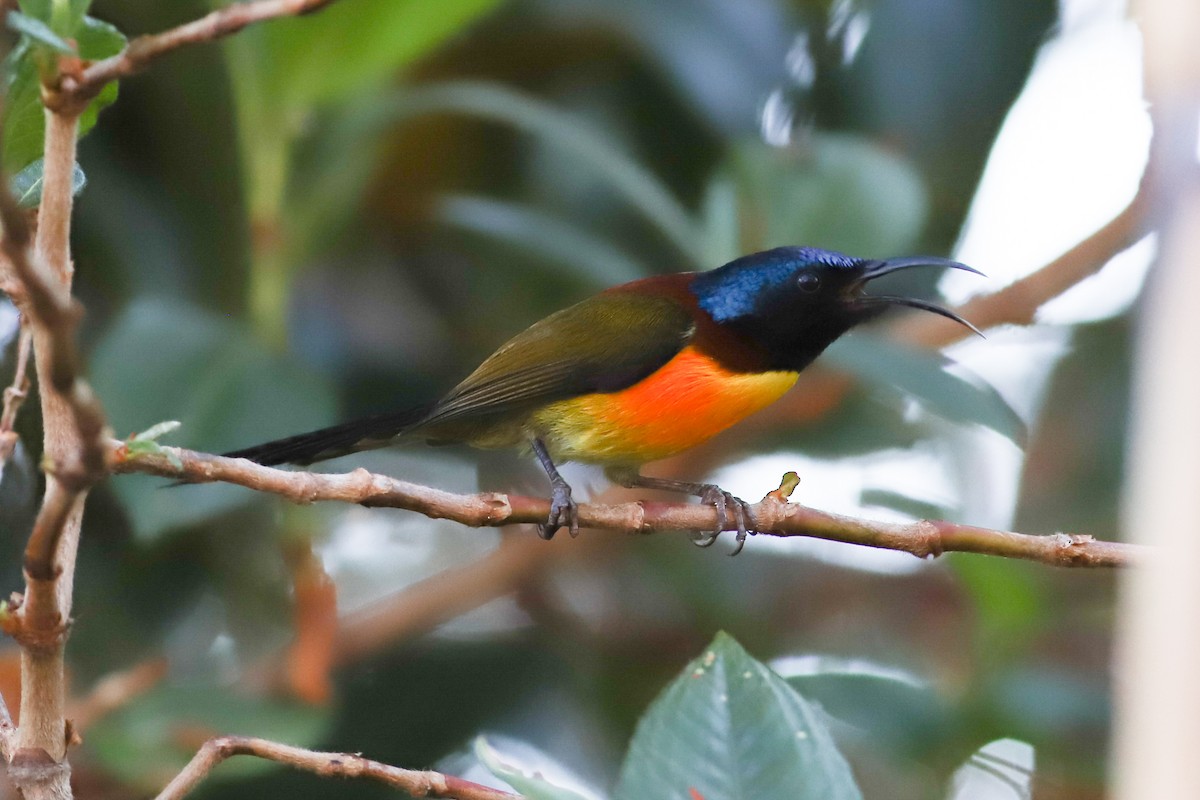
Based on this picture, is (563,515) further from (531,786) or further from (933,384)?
(531,786)

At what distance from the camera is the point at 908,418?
3.07 meters

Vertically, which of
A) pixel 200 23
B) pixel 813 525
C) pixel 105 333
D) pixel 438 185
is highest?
pixel 438 185

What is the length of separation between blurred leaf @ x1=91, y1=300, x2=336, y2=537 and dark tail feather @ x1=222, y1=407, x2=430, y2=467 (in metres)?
0.15

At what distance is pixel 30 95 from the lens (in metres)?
1.07

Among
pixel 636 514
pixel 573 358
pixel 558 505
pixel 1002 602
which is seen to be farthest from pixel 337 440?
pixel 1002 602

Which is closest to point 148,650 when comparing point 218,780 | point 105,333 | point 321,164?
point 218,780

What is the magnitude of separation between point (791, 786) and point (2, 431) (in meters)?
0.75

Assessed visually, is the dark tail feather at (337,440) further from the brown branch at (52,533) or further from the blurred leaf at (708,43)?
the blurred leaf at (708,43)

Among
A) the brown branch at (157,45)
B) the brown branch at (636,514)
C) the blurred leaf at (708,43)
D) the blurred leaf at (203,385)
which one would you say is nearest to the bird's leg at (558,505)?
the brown branch at (636,514)

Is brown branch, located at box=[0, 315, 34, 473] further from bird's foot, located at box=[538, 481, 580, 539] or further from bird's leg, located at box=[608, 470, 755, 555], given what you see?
bird's leg, located at box=[608, 470, 755, 555]

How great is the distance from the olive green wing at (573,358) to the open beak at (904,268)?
334 mm

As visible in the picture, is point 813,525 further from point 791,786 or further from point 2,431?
point 2,431

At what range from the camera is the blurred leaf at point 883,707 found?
83.8 inches

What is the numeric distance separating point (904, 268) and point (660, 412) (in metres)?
0.52
